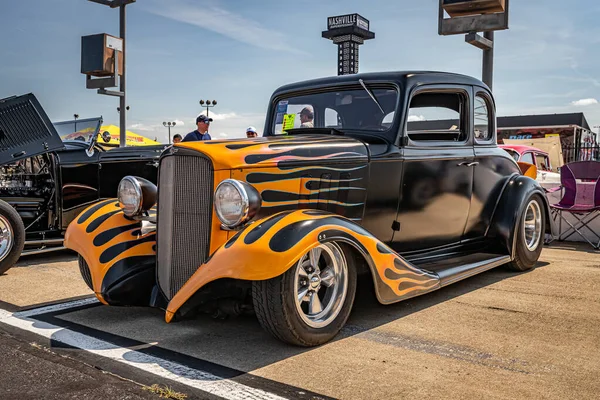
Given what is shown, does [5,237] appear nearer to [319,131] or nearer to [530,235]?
[319,131]

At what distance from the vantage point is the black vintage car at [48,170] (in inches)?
255

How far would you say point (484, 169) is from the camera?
208 inches

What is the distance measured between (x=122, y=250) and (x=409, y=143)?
2.33 metres

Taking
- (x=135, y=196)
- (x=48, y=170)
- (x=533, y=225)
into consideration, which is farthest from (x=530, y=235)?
(x=48, y=170)

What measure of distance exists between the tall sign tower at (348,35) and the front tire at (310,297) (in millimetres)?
95125

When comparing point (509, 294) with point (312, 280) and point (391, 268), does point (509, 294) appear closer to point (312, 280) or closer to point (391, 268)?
point (391, 268)

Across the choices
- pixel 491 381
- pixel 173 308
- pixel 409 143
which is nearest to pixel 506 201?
pixel 409 143

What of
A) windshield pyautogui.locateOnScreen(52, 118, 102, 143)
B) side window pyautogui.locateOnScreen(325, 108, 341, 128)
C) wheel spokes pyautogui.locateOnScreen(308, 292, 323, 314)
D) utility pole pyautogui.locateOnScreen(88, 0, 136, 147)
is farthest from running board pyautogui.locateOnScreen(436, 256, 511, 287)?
utility pole pyautogui.locateOnScreen(88, 0, 136, 147)

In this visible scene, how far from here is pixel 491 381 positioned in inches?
113

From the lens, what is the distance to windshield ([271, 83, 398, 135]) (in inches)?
181

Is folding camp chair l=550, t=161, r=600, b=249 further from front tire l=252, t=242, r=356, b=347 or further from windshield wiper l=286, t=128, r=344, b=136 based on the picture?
front tire l=252, t=242, r=356, b=347

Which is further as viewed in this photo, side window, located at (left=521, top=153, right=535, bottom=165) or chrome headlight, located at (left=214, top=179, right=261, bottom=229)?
side window, located at (left=521, top=153, right=535, bottom=165)

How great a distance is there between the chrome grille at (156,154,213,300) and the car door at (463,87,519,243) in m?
2.68

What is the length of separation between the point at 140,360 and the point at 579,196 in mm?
6958
